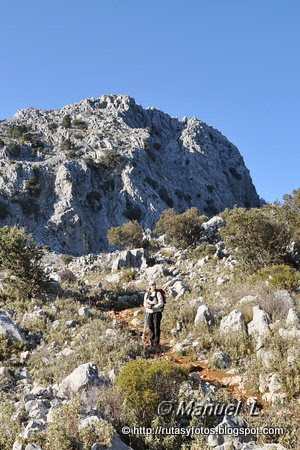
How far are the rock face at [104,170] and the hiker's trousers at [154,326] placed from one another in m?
42.8

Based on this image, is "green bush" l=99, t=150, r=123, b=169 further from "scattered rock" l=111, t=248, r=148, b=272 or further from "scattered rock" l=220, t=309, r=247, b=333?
"scattered rock" l=220, t=309, r=247, b=333

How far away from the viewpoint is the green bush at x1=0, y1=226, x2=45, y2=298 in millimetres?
16062

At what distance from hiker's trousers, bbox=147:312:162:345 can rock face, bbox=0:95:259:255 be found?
4277cm

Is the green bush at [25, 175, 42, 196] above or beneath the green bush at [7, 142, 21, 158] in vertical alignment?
beneath

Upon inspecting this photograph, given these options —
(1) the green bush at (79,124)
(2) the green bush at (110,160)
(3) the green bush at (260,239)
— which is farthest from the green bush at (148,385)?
(1) the green bush at (79,124)

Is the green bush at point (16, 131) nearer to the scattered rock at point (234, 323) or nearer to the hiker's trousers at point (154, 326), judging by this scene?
the hiker's trousers at point (154, 326)

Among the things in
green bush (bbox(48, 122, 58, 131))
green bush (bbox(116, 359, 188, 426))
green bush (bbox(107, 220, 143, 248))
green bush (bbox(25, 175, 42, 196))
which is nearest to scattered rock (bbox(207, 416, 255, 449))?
green bush (bbox(116, 359, 188, 426))

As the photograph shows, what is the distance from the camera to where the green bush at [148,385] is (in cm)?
659

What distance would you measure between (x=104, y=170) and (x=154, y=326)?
57.5 metres

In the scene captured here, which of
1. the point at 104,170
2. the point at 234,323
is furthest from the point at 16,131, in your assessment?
the point at 234,323

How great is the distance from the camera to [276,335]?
9562 millimetres

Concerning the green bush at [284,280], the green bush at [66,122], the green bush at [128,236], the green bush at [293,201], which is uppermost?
the green bush at [66,122]

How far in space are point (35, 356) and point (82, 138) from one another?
68773mm

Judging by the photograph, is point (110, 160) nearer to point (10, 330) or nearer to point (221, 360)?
point (10, 330)
